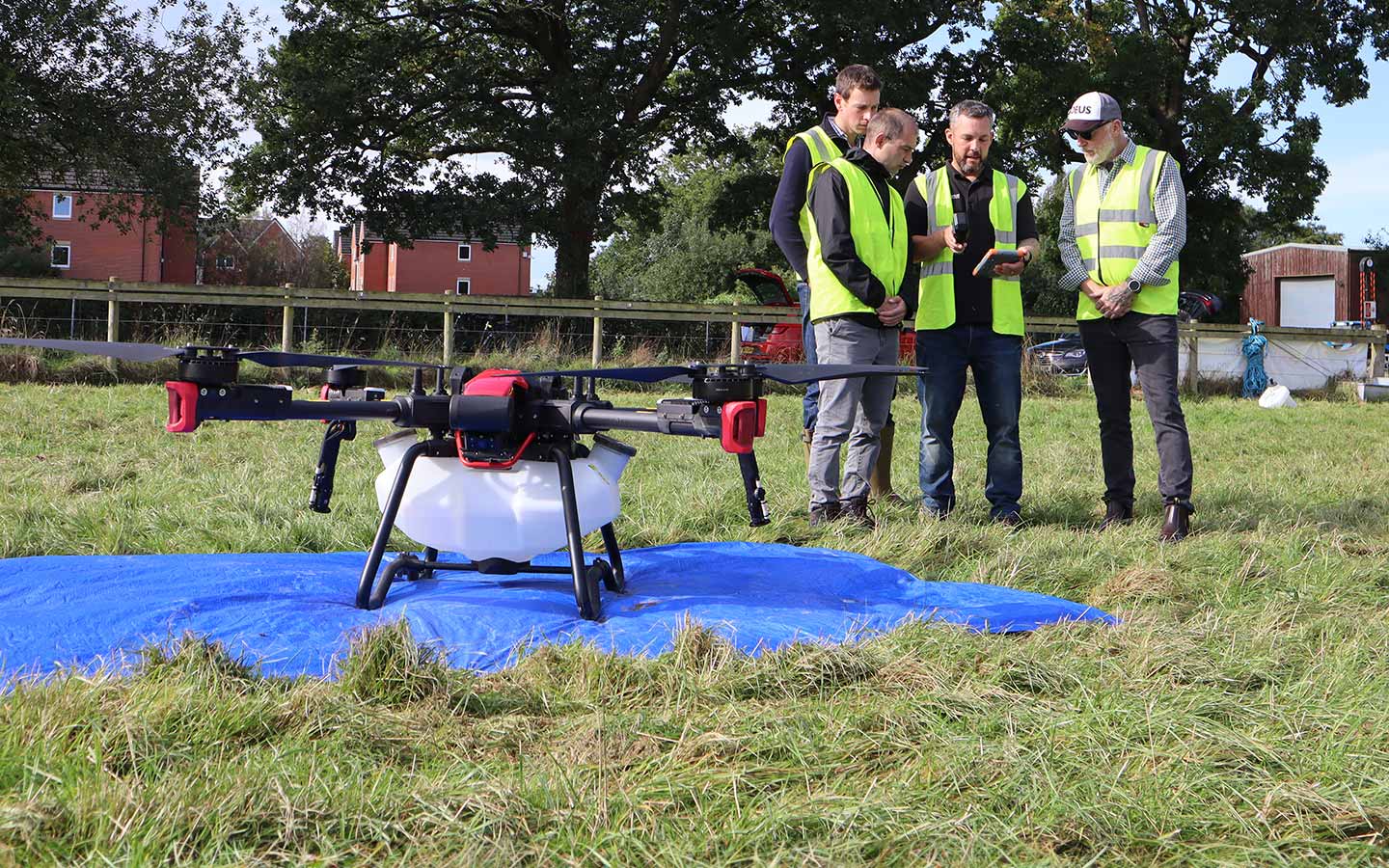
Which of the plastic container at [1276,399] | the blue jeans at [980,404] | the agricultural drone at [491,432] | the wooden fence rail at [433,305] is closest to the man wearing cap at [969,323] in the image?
the blue jeans at [980,404]

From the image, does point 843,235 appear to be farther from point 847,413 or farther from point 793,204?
point 847,413

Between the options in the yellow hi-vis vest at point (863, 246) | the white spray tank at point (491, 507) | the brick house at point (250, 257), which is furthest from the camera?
the brick house at point (250, 257)

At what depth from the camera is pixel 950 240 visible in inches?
205

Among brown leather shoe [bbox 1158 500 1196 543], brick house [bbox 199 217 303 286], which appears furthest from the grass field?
brick house [bbox 199 217 303 286]

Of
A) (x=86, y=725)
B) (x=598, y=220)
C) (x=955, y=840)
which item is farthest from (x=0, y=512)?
(x=598, y=220)

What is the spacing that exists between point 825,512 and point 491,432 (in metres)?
2.06

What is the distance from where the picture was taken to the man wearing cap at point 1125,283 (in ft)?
17.1

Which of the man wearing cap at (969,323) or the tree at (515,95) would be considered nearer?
the man wearing cap at (969,323)

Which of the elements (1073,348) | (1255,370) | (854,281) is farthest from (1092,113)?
(1073,348)

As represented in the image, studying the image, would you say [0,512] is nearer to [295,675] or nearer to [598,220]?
[295,675]

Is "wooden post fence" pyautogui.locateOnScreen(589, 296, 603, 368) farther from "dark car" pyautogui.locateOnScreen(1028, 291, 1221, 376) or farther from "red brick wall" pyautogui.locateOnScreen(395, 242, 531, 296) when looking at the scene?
"red brick wall" pyautogui.locateOnScreen(395, 242, 531, 296)

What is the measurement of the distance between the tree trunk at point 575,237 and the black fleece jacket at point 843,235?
18.6 metres

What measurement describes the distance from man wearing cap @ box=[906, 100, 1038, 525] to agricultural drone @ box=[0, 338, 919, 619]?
223 centimetres

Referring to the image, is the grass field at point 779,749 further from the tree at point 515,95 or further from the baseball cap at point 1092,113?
the tree at point 515,95
